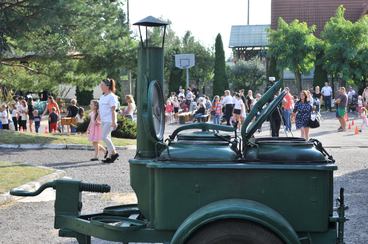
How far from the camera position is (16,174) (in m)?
9.55

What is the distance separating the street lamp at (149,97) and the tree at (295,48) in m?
31.6

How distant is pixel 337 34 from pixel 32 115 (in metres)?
20.5

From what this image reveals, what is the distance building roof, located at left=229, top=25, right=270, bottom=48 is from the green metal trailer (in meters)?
53.8

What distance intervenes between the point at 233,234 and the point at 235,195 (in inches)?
11.4

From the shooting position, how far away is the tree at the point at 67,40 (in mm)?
11242

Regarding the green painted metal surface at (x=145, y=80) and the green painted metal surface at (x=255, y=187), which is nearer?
the green painted metal surface at (x=255, y=187)

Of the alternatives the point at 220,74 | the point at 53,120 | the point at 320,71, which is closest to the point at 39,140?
the point at 53,120

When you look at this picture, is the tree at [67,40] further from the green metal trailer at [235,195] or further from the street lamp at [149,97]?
the green metal trailer at [235,195]

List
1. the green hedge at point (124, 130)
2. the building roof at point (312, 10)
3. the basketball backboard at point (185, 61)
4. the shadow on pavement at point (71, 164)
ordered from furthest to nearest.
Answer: the building roof at point (312, 10) → the basketball backboard at point (185, 61) → the green hedge at point (124, 130) → the shadow on pavement at point (71, 164)

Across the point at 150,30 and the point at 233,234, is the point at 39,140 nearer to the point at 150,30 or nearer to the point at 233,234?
the point at 150,30

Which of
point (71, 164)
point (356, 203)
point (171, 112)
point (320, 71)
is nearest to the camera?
point (356, 203)

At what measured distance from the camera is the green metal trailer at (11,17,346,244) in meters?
3.69

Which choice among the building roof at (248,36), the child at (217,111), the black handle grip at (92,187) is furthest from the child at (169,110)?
the building roof at (248,36)

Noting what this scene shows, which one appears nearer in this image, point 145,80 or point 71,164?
point 145,80
